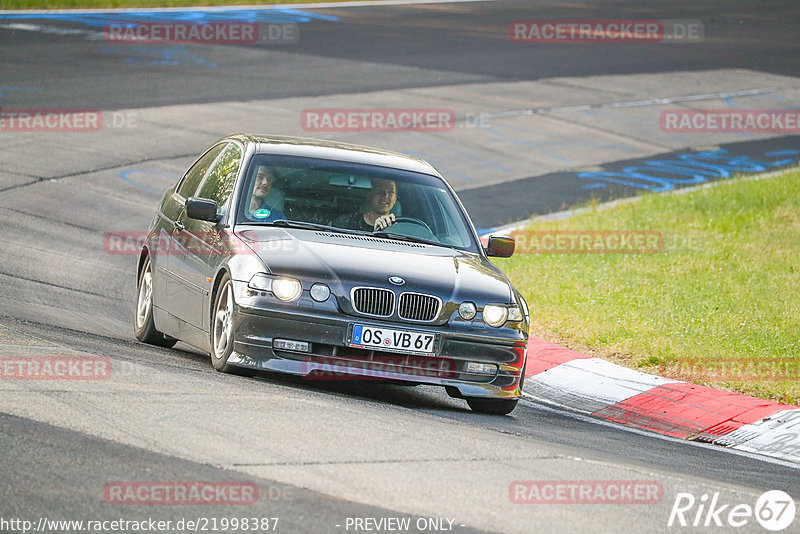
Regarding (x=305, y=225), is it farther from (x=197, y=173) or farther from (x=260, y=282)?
(x=197, y=173)

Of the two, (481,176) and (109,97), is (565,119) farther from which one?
(109,97)

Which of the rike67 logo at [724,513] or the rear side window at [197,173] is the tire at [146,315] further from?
the rike67 logo at [724,513]

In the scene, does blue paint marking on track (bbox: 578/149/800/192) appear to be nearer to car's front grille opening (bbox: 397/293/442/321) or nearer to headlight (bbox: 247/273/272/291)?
car's front grille opening (bbox: 397/293/442/321)

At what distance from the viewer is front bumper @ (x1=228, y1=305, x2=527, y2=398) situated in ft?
26.1

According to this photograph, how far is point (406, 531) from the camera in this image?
5.25 meters

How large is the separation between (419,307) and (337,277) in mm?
545

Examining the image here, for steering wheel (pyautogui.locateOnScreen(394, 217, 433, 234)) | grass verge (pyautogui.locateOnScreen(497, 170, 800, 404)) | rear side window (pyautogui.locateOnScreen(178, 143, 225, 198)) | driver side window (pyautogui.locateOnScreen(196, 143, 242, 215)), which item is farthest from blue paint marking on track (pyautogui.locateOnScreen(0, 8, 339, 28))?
steering wheel (pyautogui.locateOnScreen(394, 217, 433, 234))

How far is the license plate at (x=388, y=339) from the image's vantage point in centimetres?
795

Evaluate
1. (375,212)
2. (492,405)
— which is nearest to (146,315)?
(375,212)

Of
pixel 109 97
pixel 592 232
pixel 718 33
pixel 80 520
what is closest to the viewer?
pixel 80 520

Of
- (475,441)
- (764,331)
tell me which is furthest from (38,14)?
(475,441)

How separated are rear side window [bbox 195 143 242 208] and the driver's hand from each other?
1.07m

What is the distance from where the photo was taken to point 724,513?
6.02 m

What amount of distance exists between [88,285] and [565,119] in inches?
597
